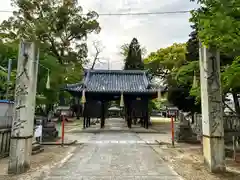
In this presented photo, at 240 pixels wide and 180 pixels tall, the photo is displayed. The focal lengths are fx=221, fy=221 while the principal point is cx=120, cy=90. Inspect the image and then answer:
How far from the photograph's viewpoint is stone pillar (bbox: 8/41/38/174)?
220 inches

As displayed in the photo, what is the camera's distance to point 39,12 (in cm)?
2723

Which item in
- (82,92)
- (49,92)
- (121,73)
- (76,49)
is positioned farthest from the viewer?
(76,49)

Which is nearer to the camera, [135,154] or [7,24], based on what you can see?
[135,154]

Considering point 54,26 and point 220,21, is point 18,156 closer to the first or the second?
point 220,21

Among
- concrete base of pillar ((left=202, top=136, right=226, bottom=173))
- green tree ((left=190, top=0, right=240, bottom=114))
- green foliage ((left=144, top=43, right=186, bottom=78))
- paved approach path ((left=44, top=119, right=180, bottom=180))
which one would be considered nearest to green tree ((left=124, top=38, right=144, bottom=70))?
green foliage ((left=144, top=43, right=186, bottom=78))

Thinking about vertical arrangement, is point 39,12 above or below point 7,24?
above

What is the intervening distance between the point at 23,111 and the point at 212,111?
16.5 ft

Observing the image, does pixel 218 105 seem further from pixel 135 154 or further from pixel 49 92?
pixel 49 92

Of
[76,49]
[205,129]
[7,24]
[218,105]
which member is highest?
[7,24]

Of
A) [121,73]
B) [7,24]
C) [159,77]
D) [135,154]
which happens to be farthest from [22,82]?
[159,77]

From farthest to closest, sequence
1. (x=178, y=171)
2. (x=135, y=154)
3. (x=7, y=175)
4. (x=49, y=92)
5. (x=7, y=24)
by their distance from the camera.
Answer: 1. (x=7, y=24)
2. (x=49, y=92)
3. (x=135, y=154)
4. (x=178, y=171)
5. (x=7, y=175)

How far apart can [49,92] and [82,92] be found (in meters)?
4.78

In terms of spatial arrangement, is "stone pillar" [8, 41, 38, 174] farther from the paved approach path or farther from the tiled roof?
the tiled roof

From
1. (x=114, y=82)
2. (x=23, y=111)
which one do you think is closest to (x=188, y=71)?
(x=23, y=111)
